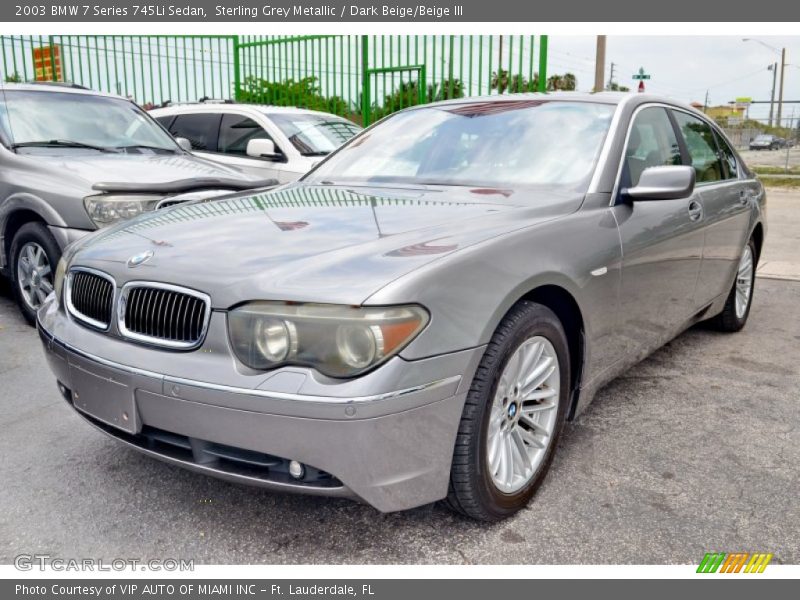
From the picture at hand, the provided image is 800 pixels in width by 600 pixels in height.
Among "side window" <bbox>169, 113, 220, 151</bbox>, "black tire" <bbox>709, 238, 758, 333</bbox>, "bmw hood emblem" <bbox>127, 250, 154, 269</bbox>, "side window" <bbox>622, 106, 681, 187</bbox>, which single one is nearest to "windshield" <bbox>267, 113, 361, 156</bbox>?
A: "side window" <bbox>169, 113, 220, 151</bbox>

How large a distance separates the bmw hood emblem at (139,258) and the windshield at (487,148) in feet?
4.33

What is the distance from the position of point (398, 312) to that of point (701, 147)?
2.97 meters

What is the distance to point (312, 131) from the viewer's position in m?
7.95

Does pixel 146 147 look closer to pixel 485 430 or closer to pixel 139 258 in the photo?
pixel 139 258

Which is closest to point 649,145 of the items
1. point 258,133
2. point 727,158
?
point 727,158

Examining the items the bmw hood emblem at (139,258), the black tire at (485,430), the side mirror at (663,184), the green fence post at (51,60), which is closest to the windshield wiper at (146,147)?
the bmw hood emblem at (139,258)

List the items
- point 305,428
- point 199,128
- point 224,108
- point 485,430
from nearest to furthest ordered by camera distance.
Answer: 1. point 305,428
2. point 485,430
3. point 224,108
4. point 199,128

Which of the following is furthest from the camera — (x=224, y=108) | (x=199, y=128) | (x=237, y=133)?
(x=199, y=128)

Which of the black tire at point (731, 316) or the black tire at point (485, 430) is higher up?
the black tire at point (485, 430)

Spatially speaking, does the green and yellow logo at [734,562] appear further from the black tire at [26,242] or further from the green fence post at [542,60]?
the green fence post at [542,60]

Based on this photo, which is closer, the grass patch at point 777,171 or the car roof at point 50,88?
the car roof at point 50,88

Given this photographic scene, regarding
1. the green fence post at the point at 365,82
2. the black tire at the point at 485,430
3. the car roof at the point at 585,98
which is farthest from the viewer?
the green fence post at the point at 365,82

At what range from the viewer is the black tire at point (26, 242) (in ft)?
15.3

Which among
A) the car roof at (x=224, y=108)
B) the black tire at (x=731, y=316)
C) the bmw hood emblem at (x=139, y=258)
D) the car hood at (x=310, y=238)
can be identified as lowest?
the black tire at (x=731, y=316)
